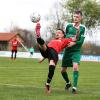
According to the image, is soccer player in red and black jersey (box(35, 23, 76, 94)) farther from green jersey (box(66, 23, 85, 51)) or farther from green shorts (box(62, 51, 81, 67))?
green shorts (box(62, 51, 81, 67))

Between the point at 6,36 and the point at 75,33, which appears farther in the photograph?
the point at 6,36

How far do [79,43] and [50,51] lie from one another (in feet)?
3.52

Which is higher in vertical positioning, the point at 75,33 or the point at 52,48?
the point at 75,33

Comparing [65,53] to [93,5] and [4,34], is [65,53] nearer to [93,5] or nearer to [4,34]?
[93,5]

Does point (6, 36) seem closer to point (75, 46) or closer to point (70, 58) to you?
point (70, 58)

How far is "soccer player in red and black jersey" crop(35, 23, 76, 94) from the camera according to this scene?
1164 centimetres

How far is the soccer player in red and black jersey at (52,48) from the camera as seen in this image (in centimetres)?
1164

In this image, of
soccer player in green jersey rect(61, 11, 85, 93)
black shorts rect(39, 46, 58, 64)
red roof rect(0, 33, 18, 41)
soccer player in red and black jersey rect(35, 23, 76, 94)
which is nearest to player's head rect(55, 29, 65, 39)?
soccer player in red and black jersey rect(35, 23, 76, 94)

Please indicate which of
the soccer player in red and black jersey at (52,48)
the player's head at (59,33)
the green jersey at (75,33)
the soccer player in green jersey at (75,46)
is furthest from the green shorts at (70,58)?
the player's head at (59,33)

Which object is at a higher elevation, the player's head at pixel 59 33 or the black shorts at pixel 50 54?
the player's head at pixel 59 33

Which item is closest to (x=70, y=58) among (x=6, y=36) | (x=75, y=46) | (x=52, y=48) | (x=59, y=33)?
(x=75, y=46)

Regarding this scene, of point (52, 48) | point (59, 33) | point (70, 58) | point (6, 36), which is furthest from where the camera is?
point (6, 36)

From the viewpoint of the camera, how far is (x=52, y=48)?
12.1 meters

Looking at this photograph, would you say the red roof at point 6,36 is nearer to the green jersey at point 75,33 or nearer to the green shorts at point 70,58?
the green shorts at point 70,58
